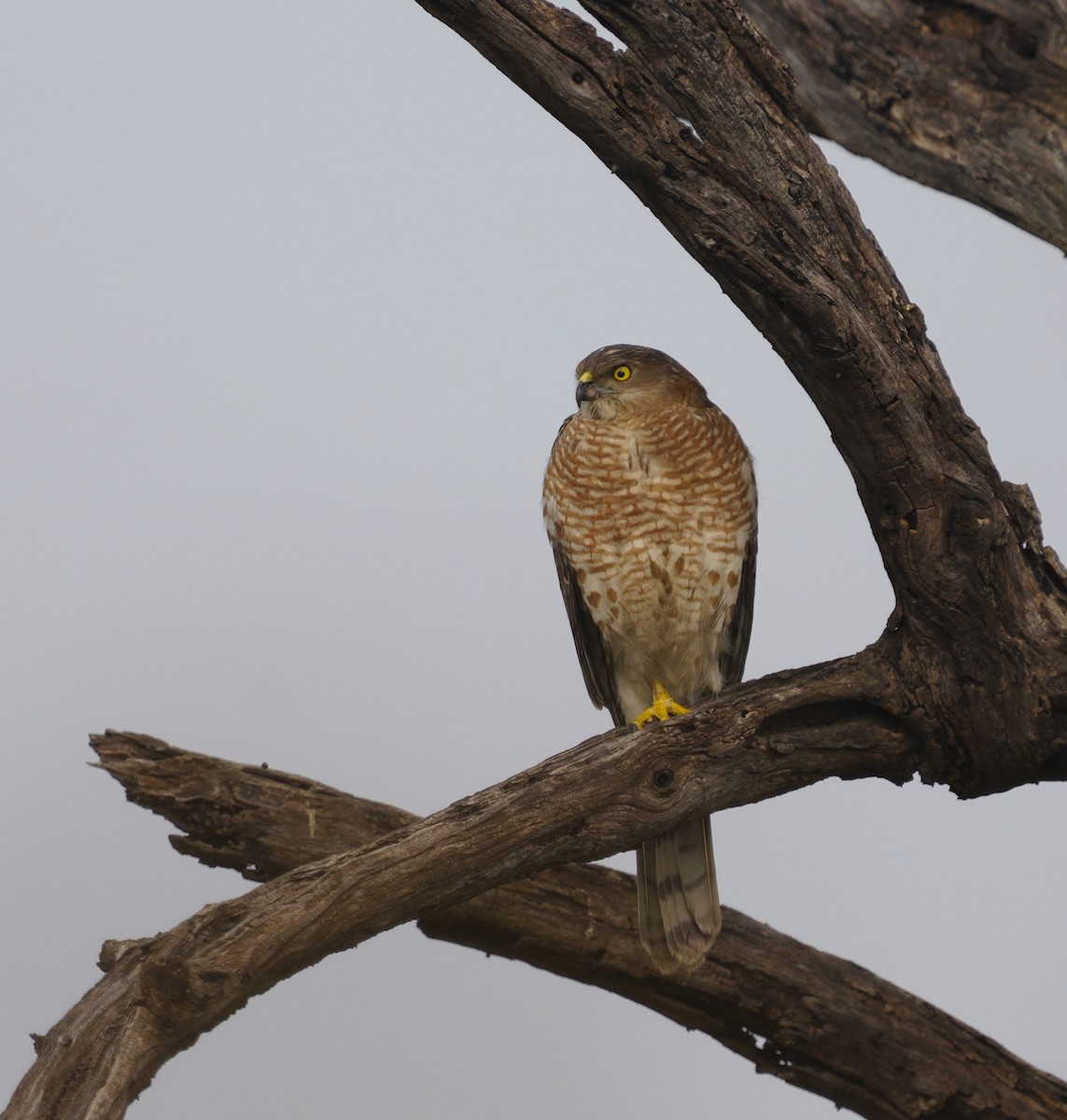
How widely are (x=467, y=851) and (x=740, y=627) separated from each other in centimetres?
194

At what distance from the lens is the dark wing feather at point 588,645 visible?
4.97m

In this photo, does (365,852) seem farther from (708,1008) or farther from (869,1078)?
(869,1078)

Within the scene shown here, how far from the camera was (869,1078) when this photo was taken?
14.9 feet

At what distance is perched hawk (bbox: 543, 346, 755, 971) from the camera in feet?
14.9

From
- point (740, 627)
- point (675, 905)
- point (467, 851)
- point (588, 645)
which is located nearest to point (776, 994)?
point (675, 905)

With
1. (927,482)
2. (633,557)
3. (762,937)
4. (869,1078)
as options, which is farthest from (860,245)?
(869,1078)

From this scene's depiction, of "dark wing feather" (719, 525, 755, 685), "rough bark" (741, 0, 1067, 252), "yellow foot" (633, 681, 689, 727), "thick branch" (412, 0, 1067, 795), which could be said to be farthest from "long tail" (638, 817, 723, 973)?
"rough bark" (741, 0, 1067, 252)

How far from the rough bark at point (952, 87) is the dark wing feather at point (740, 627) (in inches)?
63.3

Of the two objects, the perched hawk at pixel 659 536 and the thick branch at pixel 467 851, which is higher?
the perched hawk at pixel 659 536

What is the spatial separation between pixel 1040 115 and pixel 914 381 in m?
1.94

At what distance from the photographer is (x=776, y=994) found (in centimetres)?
448

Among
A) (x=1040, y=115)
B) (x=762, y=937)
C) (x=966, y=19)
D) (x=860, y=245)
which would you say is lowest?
(x=762, y=937)

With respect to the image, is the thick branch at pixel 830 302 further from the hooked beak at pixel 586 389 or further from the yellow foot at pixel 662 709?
the hooked beak at pixel 586 389

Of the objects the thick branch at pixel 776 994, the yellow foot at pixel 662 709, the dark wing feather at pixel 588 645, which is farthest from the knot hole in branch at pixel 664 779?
the dark wing feather at pixel 588 645
